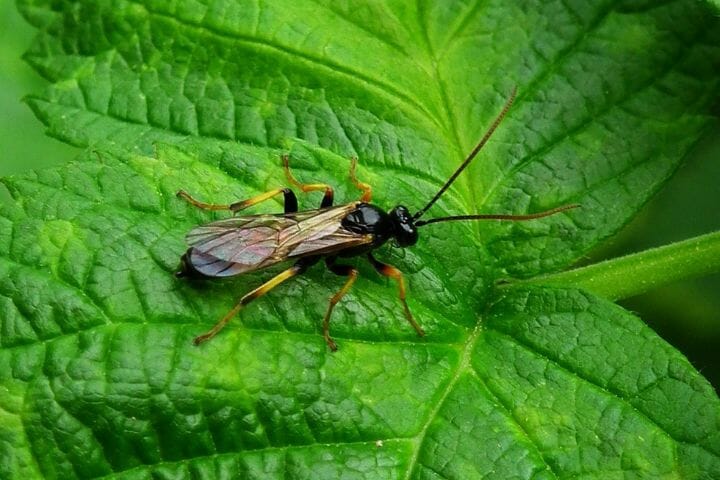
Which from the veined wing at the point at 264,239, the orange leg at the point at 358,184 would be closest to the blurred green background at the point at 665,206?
the orange leg at the point at 358,184

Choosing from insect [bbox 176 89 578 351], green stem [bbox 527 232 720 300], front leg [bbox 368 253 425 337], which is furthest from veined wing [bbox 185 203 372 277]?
green stem [bbox 527 232 720 300]

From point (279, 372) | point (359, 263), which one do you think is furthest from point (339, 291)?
point (279, 372)

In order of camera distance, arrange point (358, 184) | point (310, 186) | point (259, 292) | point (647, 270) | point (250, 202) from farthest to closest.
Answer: point (647, 270) → point (358, 184) → point (310, 186) → point (250, 202) → point (259, 292)

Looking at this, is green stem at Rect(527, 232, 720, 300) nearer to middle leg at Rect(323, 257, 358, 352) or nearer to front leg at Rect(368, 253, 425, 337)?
front leg at Rect(368, 253, 425, 337)

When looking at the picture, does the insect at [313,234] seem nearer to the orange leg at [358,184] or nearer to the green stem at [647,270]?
the orange leg at [358,184]

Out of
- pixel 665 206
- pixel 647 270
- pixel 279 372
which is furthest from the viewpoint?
pixel 665 206

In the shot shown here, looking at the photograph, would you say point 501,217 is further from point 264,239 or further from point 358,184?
point 264,239

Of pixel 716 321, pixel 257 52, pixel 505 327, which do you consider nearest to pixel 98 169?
pixel 257 52
